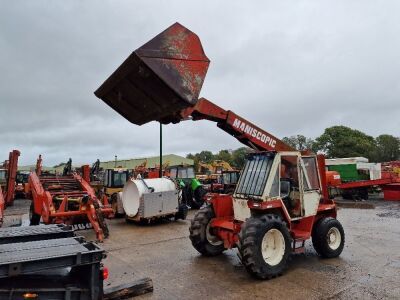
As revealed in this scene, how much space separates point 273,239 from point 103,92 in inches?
151

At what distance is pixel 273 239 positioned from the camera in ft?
20.7

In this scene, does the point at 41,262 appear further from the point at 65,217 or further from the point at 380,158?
the point at 380,158

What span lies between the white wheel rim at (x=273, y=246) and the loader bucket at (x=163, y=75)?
102 inches

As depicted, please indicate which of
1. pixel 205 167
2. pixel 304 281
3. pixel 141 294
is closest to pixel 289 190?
pixel 304 281

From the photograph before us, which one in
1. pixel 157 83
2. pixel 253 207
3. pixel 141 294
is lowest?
pixel 141 294

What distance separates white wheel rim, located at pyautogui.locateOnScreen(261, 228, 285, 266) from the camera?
6.16 meters

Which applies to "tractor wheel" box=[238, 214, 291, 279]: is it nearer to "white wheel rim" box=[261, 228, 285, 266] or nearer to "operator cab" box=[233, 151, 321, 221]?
"white wheel rim" box=[261, 228, 285, 266]

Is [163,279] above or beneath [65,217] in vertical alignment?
beneath

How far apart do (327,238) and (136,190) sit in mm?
6883

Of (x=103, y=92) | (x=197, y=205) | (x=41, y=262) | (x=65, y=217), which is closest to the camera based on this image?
(x=41, y=262)

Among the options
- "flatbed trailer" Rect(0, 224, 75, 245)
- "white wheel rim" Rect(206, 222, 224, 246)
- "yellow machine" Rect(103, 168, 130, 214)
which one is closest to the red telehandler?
"white wheel rim" Rect(206, 222, 224, 246)

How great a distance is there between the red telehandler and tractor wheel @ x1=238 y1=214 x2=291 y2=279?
16 mm

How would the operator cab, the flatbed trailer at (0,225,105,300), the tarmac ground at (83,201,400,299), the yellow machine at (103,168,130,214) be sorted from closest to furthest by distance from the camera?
1. the flatbed trailer at (0,225,105,300)
2. the tarmac ground at (83,201,400,299)
3. the operator cab
4. the yellow machine at (103,168,130,214)

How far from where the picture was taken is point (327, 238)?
23.7ft
